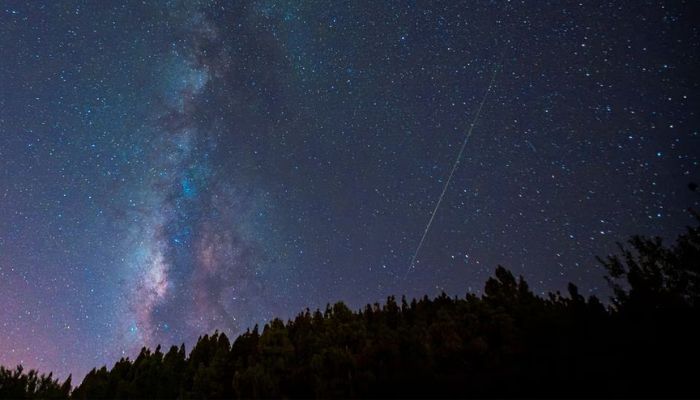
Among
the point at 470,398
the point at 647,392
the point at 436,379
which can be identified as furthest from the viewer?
the point at 436,379

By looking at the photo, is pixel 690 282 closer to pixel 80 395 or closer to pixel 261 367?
pixel 261 367

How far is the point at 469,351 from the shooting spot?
22688mm

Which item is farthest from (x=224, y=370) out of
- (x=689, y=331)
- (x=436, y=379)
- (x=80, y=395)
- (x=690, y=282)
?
(x=690, y=282)

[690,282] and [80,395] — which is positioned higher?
[690,282]

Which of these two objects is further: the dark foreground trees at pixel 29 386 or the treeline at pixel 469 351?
→ the dark foreground trees at pixel 29 386

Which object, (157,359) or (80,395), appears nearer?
(80,395)

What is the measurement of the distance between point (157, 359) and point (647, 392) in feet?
107

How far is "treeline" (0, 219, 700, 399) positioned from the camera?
18172 mm

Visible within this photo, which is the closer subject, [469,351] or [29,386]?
[469,351]

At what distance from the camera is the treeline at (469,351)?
18.2 metres

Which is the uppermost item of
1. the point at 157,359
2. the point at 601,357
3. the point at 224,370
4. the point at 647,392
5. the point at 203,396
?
the point at 157,359

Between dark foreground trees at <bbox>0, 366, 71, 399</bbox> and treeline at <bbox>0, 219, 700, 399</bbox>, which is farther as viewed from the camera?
dark foreground trees at <bbox>0, 366, 71, 399</bbox>

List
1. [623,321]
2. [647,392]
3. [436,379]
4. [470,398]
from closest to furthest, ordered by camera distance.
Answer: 1. [647,392]
2. [470,398]
3. [436,379]
4. [623,321]

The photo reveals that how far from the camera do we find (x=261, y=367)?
81.1ft
